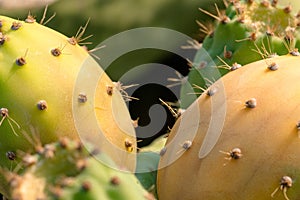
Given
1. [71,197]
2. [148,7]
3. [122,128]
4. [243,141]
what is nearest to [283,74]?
[243,141]

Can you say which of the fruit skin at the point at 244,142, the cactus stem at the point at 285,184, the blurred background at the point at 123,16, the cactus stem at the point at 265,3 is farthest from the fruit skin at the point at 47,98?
the blurred background at the point at 123,16

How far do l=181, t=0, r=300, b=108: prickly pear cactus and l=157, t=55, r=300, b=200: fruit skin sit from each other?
27 centimetres

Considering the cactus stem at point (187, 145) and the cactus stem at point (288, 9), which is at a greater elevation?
the cactus stem at point (288, 9)

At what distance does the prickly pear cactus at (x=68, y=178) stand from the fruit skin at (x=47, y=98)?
0.25 metres

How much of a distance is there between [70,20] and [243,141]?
93.1 inches

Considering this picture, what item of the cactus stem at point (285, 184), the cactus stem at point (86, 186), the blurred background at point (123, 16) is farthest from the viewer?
the blurred background at point (123, 16)

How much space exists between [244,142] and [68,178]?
0.34 metres

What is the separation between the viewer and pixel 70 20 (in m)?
3.61

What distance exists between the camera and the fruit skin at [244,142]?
1.31m

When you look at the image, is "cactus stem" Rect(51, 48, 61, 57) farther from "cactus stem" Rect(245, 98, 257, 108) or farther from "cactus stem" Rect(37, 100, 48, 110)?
"cactus stem" Rect(245, 98, 257, 108)

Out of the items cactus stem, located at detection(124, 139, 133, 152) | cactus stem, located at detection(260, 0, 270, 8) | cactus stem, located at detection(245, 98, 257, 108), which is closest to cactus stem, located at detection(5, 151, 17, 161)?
cactus stem, located at detection(124, 139, 133, 152)

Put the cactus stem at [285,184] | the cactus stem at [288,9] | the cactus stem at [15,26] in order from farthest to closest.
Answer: the cactus stem at [288,9], the cactus stem at [15,26], the cactus stem at [285,184]

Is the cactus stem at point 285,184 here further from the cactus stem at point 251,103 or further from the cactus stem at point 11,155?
the cactus stem at point 11,155

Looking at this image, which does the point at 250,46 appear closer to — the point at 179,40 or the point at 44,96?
the point at 44,96
